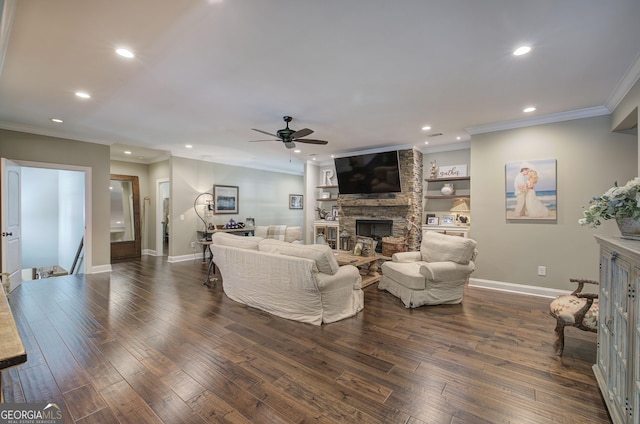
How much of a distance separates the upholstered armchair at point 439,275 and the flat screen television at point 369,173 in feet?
7.92

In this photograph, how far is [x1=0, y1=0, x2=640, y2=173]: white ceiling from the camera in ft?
6.52

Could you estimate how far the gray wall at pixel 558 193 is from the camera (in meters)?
3.87

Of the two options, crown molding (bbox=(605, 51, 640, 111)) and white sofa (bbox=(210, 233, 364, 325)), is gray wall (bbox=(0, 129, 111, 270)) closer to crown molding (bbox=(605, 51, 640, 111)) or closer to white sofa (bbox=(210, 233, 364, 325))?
white sofa (bbox=(210, 233, 364, 325))

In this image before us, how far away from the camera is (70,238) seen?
22.6ft

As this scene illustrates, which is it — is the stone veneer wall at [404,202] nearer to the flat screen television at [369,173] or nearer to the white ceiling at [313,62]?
the flat screen television at [369,173]

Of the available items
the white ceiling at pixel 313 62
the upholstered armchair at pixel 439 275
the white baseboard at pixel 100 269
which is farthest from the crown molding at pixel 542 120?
the white baseboard at pixel 100 269

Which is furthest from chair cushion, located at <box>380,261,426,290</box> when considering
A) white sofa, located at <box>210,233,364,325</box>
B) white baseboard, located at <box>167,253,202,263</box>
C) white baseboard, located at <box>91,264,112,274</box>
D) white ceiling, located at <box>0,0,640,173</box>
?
white baseboard, located at <box>91,264,112,274</box>

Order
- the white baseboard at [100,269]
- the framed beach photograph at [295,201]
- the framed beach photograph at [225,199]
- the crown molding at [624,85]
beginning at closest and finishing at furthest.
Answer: the crown molding at [624,85]
the white baseboard at [100,269]
the framed beach photograph at [225,199]
the framed beach photograph at [295,201]

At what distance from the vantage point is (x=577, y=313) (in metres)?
2.44

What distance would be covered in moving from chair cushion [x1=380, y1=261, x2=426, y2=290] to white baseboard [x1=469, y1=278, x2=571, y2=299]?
4.62 ft

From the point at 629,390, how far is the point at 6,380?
4.11 meters

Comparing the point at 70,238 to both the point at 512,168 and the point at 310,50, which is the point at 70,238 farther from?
the point at 512,168

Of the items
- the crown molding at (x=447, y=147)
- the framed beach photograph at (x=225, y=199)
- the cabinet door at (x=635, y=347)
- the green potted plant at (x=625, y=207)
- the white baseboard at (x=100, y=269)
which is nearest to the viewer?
the cabinet door at (x=635, y=347)

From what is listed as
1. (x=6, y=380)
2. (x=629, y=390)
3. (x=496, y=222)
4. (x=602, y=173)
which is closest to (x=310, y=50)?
(x=629, y=390)
